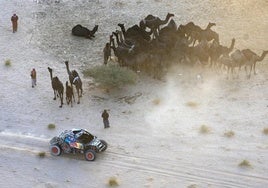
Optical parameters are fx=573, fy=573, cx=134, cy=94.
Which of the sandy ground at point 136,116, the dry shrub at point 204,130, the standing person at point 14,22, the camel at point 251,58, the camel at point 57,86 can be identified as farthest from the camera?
the standing person at point 14,22

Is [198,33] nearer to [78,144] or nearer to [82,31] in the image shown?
[82,31]

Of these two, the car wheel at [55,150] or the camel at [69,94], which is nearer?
the car wheel at [55,150]

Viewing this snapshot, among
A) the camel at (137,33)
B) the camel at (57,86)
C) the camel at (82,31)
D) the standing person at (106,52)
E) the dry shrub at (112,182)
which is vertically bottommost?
the dry shrub at (112,182)

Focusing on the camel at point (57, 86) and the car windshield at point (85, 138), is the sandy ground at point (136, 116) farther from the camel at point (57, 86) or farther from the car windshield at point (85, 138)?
the car windshield at point (85, 138)

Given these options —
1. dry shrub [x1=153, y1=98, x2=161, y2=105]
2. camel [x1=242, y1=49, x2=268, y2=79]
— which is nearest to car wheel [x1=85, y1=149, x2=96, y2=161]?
dry shrub [x1=153, y1=98, x2=161, y2=105]

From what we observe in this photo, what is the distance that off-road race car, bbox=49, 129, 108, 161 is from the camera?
21906mm

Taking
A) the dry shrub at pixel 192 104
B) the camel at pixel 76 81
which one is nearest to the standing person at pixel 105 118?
the camel at pixel 76 81

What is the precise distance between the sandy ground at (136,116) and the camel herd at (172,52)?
2.04ft

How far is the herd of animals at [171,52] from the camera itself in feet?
89.5

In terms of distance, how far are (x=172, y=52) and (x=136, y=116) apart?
4937mm

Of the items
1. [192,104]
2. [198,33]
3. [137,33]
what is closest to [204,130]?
Result: [192,104]

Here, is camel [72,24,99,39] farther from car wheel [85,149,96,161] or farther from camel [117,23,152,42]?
car wheel [85,149,96,161]

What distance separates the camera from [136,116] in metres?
24.7

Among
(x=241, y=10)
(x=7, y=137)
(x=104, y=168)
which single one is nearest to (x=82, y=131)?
(x=104, y=168)
